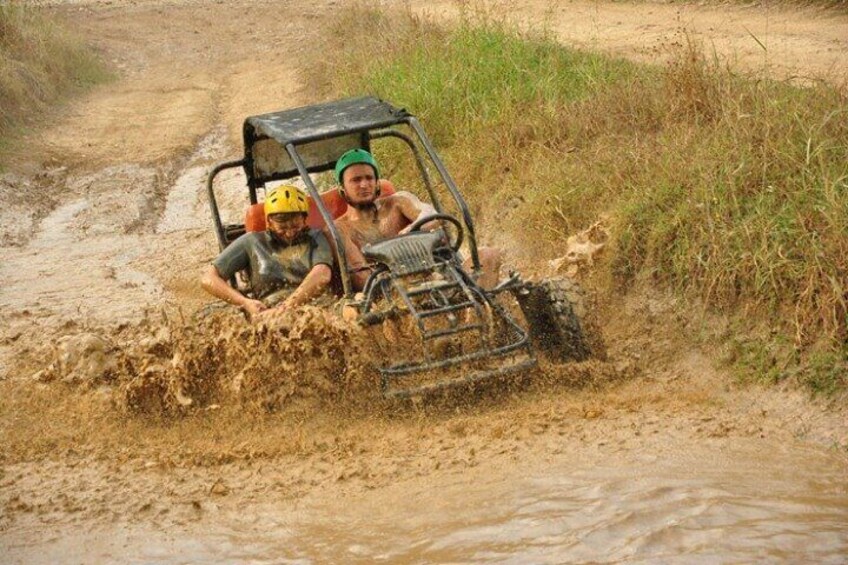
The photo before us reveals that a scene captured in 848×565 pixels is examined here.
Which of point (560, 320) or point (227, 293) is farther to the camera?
point (227, 293)

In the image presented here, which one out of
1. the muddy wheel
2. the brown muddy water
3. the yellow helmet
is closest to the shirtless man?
the yellow helmet

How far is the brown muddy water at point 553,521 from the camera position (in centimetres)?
508

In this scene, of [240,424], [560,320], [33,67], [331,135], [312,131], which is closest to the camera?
[240,424]

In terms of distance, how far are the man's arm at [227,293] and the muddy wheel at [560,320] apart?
59.4 inches

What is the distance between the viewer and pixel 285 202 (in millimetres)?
7742

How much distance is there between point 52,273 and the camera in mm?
10711

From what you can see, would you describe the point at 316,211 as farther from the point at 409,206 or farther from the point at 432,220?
the point at 432,220

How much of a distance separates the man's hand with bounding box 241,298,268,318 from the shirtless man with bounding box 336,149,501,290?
57 cm

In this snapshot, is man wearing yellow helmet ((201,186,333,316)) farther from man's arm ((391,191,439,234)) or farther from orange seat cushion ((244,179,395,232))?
man's arm ((391,191,439,234))

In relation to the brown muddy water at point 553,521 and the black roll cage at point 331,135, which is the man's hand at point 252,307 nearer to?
the black roll cage at point 331,135

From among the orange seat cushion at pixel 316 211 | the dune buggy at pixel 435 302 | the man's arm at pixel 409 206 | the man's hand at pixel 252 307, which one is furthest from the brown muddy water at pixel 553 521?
the orange seat cushion at pixel 316 211

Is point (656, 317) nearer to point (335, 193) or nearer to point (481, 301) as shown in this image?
point (481, 301)

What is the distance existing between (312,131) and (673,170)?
214 centimetres

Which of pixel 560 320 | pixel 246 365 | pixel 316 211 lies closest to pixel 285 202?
pixel 316 211
